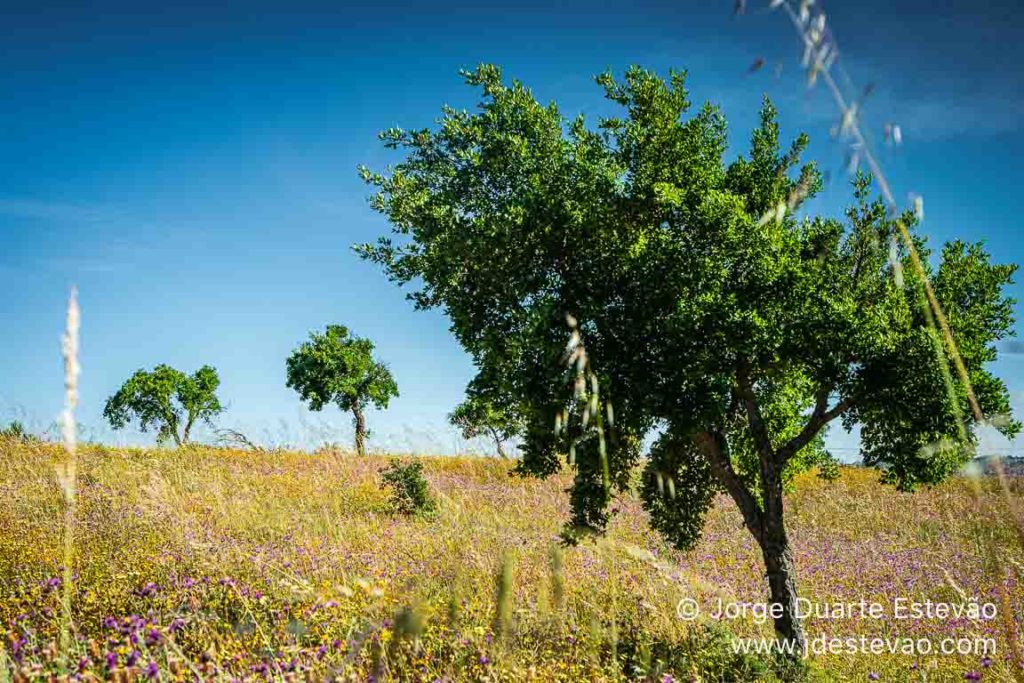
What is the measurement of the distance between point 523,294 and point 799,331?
293cm

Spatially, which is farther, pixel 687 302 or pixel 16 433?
pixel 16 433

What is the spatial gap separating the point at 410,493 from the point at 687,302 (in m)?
9.54

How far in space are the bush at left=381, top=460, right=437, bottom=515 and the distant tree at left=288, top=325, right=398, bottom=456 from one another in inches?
1608

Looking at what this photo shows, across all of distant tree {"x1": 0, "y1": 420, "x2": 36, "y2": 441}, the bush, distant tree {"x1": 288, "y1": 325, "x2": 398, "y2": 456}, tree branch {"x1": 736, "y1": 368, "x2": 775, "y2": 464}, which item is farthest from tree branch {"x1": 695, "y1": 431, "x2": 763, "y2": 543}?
distant tree {"x1": 288, "y1": 325, "x2": 398, "y2": 456}

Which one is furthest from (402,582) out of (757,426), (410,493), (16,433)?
(16,433)

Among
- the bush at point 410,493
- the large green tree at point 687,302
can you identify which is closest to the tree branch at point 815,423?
the large green tree at point 687,302

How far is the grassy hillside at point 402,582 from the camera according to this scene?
4.98 m

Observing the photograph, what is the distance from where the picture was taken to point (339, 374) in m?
55.4

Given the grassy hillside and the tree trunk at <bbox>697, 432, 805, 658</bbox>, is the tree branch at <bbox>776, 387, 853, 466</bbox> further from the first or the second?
the grassy hillside

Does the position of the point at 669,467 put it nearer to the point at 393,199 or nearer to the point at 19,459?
the point at 393,199

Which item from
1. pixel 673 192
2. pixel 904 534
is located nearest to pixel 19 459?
pixel 673 192

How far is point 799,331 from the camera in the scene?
6520mm

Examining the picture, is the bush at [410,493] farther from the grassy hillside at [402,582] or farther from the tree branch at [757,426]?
the tree branch at [757,426]

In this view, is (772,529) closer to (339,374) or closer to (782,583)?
(782,583)
